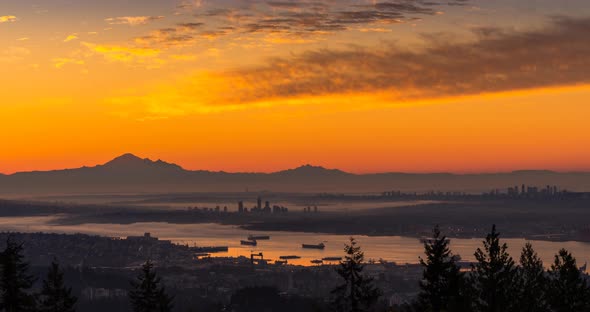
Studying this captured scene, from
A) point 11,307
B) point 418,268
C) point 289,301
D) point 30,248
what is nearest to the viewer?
point 11,307

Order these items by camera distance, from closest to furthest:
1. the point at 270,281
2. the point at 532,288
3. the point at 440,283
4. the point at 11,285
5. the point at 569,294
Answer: the point at 11,285 < the point at 440,283 < the point at 569,294 < the point at 532,288 < the point at 270,281

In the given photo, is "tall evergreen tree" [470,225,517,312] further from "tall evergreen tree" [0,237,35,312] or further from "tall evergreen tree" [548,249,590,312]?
"tall evergreen tree" [0,237,35,312]

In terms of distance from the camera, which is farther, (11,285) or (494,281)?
(494,281)

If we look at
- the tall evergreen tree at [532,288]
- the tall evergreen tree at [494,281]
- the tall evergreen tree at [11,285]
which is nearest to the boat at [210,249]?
the tall evergreen tree at [532,288]

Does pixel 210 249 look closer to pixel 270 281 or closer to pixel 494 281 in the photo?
pixel 270 281

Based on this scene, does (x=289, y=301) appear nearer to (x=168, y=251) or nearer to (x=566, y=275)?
(x=566, y=275)

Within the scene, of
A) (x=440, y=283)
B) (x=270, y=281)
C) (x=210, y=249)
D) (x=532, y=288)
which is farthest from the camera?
(x=210, y=249)

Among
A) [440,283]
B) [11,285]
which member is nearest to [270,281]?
[440,283]

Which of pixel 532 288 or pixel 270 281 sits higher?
pixel 532 288

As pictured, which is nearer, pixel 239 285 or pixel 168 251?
pixel 239 285

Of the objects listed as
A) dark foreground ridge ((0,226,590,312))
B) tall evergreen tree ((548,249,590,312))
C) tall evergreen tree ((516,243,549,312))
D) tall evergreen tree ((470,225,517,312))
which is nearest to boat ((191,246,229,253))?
dark foreground ridge ((0,226,590,312))

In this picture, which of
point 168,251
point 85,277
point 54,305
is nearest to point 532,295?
point 54,305
